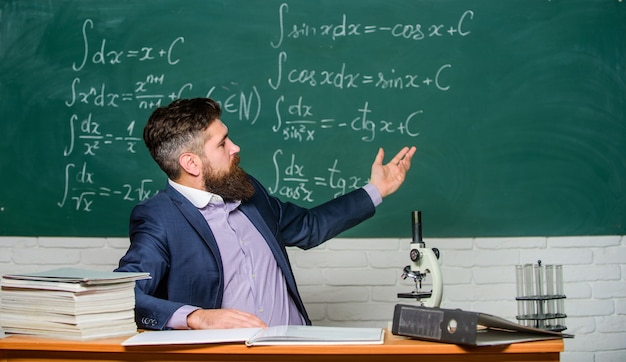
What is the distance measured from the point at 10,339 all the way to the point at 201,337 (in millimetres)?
476

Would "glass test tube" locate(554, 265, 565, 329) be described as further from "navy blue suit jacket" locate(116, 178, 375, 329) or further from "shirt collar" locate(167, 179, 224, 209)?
"shirt collar" locate(167, 179, 224, 209)

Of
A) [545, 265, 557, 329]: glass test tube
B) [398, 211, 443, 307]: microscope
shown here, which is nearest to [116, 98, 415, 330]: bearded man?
[398, 211, 443, 307]: microscope

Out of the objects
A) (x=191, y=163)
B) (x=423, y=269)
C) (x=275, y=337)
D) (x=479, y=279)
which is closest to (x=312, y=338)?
(x=275, y=337)

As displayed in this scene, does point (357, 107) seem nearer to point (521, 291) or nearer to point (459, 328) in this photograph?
point (521, 291)

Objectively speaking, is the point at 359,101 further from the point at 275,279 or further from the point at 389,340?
the point at 389,340

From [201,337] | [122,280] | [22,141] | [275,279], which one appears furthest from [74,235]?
[201,337]

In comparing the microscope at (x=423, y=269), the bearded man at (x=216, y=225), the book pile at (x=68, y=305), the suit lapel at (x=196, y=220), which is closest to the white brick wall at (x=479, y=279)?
the bearded man at (x=216, y=225)

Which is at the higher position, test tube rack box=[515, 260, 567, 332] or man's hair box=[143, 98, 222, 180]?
man's hair box=[143, 98, 222, 180]

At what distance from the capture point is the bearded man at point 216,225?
2.39m

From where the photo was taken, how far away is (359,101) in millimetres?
3520

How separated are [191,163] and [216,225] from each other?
0.25m

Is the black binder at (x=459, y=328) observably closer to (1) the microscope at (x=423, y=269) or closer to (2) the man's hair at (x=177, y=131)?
(1) the microscope at (x=423, y=269)

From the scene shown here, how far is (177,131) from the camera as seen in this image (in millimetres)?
2676

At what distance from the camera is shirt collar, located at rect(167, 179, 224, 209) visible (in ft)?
8.43
